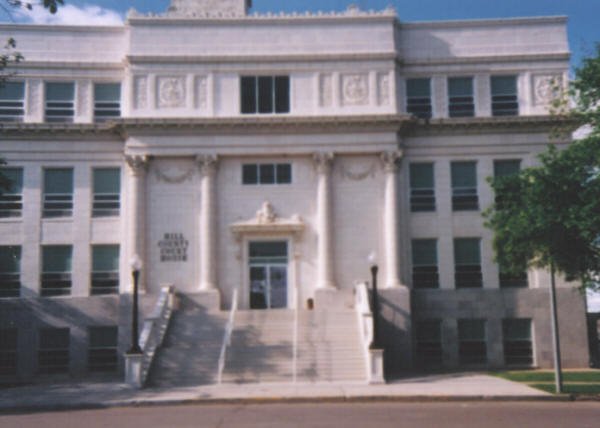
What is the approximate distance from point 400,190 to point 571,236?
421 inches

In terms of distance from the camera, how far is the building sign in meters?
29.6

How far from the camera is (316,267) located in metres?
29.9

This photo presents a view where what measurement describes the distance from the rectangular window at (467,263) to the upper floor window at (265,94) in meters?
9.74

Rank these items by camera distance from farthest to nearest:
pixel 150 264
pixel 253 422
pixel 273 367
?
pixel 150 264 → pixel 273 367 → pixel 253 422

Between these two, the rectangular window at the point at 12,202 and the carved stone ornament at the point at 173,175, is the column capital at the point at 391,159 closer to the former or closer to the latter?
the carved stone ornament at the point at 173,175

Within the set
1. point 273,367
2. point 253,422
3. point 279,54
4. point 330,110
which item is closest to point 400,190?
point 330,110

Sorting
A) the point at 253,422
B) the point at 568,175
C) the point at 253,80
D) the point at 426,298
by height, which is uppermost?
the point at 253,80

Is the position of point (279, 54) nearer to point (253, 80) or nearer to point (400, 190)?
point (253, 80)

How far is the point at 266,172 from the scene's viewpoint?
30.5 m

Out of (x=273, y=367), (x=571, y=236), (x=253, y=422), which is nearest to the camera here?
(x=253, y=422)

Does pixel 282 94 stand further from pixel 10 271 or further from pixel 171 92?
pixel 10 271

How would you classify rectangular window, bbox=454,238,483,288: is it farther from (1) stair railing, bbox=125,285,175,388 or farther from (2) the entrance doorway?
(1) stair railing, bbox=125,285,175,388

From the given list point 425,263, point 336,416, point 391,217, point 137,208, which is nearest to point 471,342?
point 425,263

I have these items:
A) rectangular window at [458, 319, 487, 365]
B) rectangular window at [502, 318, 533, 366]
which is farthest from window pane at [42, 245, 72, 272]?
rectangular window at [502, 318, 533, 366]
